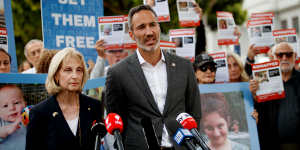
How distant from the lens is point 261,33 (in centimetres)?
525

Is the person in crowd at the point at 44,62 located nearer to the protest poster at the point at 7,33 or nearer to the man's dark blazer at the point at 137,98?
the protest poster at the point at 7,33

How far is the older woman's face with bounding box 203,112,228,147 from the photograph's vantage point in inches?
172

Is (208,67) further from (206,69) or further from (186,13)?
→ (186,13)

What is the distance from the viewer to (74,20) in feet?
14.7

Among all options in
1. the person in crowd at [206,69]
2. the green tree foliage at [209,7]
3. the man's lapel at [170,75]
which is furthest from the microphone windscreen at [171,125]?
the green tree foliage at [209,7]

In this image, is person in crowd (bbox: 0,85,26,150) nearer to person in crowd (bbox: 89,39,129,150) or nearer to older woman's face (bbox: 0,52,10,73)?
older woman's face (bbox: 0,52,10,73)

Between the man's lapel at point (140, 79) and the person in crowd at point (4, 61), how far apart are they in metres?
1.54

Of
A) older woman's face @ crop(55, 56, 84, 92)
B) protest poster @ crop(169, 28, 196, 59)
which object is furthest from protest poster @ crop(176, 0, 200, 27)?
older woman's face @ crop(55, 56, 84, 92)

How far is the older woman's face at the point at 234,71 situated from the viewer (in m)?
5.05

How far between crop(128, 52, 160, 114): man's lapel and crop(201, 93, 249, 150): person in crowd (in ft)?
5.15

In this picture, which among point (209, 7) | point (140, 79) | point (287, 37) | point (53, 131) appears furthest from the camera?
point (209, 7)

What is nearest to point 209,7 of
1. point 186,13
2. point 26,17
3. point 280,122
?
point 26,17

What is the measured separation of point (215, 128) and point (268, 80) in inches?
35.5

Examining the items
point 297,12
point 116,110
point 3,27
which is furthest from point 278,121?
point 297,12
